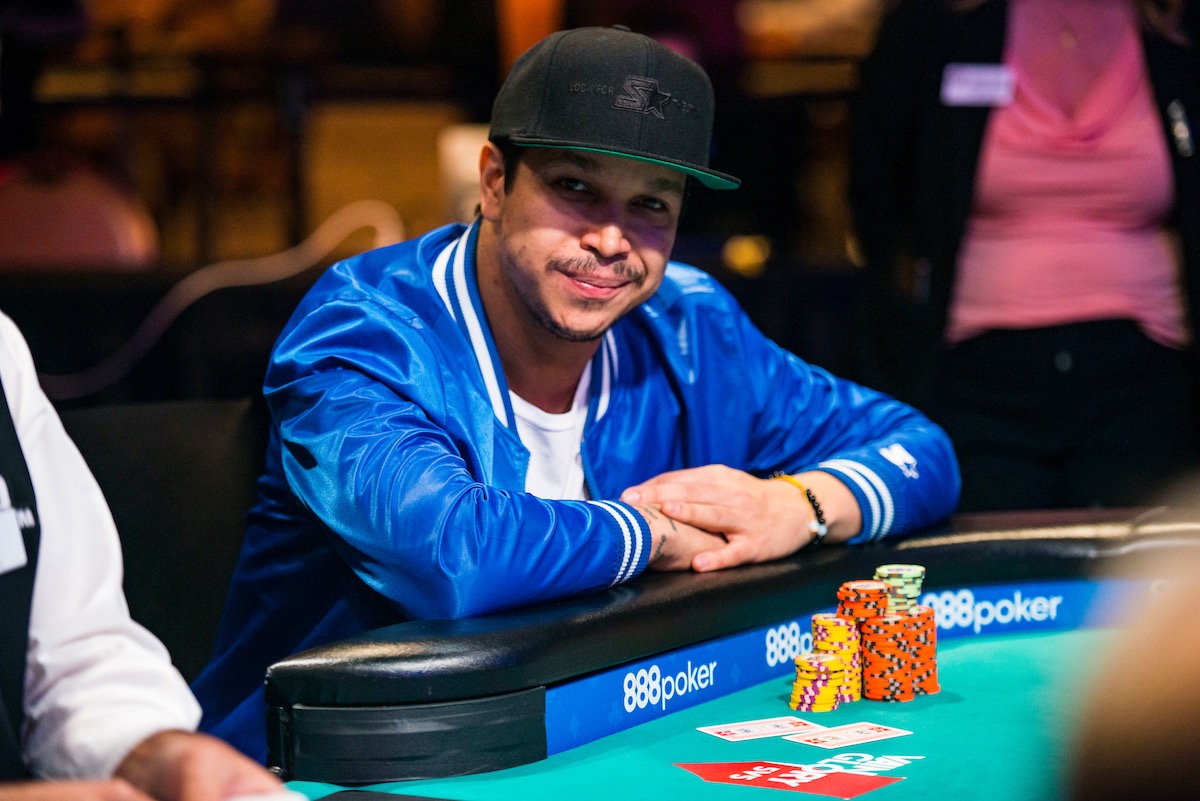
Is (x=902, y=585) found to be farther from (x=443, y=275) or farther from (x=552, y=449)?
(x=443, y=275)

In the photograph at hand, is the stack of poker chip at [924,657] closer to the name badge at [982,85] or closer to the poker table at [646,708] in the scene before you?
the poker table at [646,708]

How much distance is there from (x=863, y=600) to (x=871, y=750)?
0.31 meters

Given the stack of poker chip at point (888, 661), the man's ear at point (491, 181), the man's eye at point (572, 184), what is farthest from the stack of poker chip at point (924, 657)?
the man's ear at point (491, 181)

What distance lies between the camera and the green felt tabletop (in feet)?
4.71

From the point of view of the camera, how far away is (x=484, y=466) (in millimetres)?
2066

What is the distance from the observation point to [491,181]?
221 cm

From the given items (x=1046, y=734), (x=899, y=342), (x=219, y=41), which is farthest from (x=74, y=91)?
(x=1046, y=734)

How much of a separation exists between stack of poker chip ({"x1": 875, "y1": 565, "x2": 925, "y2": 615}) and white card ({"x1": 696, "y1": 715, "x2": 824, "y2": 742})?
229 mm

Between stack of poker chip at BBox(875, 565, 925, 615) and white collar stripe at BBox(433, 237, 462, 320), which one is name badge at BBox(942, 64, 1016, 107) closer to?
white collar stripe at BBox(433, 237, 462, 320)

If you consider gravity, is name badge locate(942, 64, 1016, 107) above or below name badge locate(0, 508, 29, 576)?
above

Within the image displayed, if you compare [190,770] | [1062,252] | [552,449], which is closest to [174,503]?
[552,449]

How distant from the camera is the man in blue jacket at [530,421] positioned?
71.6 inches

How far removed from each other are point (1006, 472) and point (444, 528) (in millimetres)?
1383

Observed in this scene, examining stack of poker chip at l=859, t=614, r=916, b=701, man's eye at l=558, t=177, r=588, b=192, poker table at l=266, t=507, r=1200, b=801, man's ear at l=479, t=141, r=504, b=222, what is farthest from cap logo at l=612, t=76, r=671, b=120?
stack of poker chip at l=859, t=614, r=916, b=701
